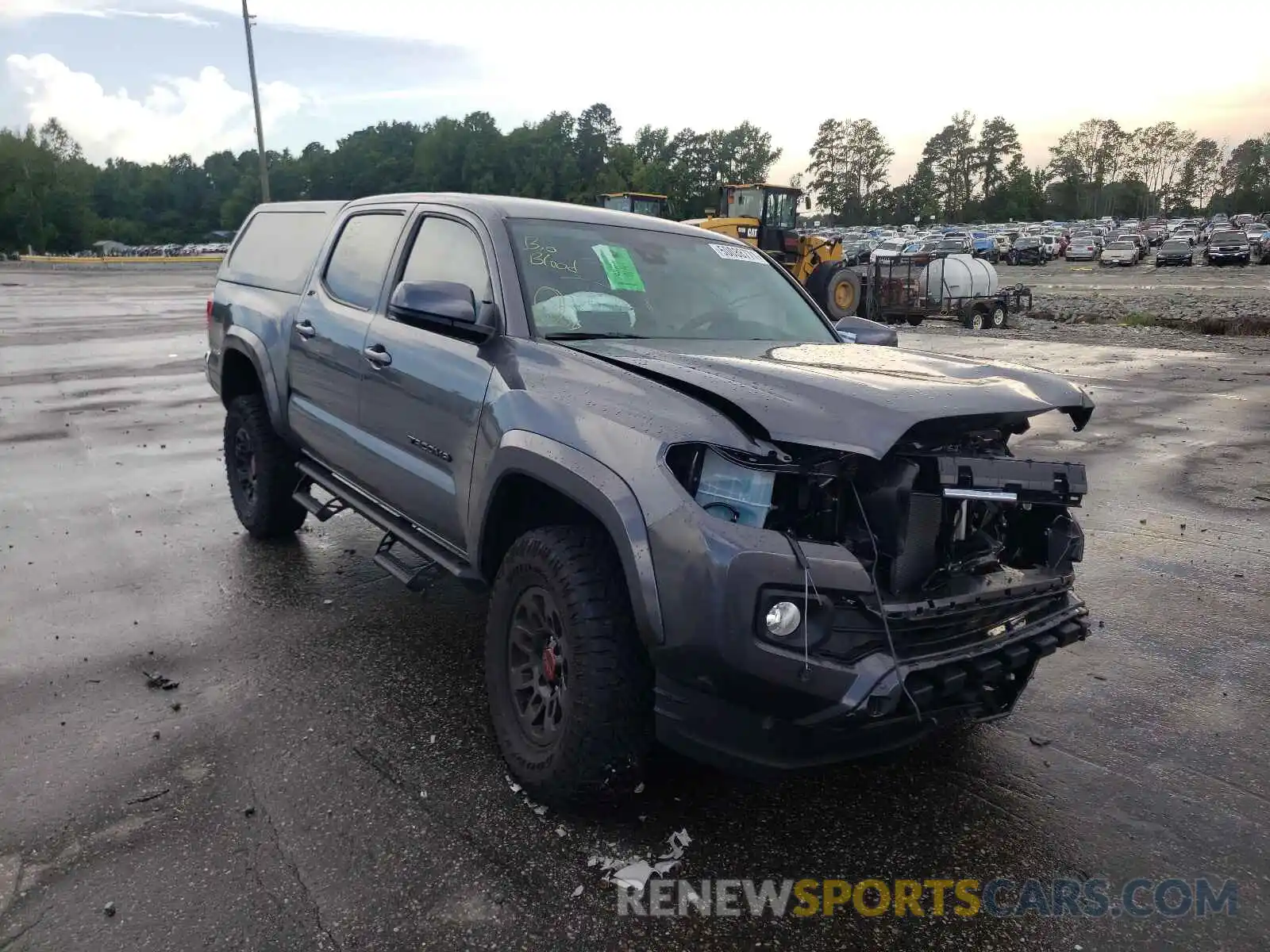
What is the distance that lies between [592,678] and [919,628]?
0.93 metres

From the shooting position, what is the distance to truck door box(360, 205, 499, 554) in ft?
11.4

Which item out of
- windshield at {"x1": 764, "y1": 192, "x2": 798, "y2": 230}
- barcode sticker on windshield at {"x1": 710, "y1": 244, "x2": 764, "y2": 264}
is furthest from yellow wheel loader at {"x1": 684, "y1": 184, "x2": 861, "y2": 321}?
barcode sticker on windshield at {"x1": 710, "y1": 244, "x2": 764, "y2": 264}

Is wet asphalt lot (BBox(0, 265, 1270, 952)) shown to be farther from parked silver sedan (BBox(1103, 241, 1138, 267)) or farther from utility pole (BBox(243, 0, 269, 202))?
parked silver sedan (BBox(1103, 241, 1138, 267))

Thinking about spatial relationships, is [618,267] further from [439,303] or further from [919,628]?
[919,628]

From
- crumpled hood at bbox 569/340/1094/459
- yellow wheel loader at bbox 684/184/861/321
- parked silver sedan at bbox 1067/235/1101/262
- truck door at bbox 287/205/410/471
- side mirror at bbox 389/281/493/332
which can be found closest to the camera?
crumpled hood at bbox 569/340/1094/459

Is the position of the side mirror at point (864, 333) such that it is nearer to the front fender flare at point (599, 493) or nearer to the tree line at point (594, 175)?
the front fender flare at point (599, 493)

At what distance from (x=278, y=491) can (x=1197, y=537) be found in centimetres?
568

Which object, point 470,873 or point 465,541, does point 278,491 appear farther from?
point 470,873

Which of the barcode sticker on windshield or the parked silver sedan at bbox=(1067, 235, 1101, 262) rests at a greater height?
the barcode sticker on windshield

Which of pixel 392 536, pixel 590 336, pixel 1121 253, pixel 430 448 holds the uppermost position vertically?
pixel 590 336

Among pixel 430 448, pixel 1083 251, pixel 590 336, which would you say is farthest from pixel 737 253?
pixel 1083 251

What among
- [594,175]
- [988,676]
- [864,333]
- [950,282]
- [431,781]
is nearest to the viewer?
[988,676]

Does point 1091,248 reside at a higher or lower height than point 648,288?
lower

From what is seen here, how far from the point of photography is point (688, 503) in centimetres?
254
